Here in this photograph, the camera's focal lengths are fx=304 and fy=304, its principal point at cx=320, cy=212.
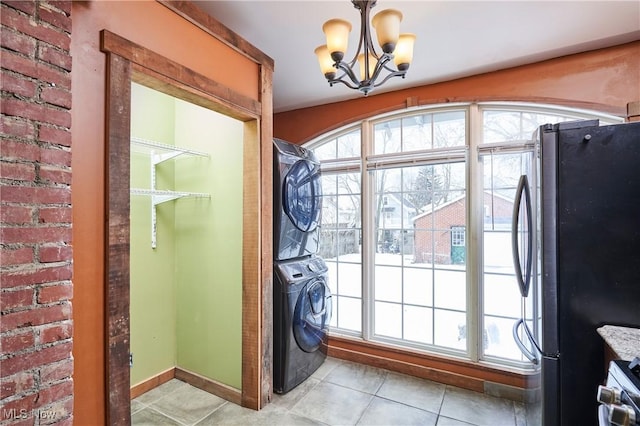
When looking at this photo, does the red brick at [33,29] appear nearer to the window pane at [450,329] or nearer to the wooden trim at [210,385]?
the wooden trim at [210,385]

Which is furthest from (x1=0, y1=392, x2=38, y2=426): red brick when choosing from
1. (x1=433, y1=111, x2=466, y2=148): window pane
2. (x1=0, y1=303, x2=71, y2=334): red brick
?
(x1=433, y1=111, x2=466, y2=148): window pane

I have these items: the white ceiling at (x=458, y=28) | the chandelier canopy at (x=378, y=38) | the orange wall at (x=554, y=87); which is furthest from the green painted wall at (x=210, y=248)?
the orange wall at (x=554, y=87)

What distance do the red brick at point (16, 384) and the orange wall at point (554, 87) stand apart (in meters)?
2.81

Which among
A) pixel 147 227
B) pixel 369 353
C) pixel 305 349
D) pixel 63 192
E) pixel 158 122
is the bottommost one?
pixel 369 353

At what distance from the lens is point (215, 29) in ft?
5.77

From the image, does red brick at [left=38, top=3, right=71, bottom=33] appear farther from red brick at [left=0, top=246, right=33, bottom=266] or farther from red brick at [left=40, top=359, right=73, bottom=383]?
red brick at [left=40, top=359, right=73, bottom=383]

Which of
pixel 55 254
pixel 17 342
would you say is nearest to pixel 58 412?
pixel 17 342

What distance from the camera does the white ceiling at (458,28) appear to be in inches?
68.2

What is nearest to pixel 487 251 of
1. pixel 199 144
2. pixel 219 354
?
pixel 219 354

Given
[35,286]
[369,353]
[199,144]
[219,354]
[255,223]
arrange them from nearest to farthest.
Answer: [35,286] < [255,223] < [219,354] < [199,144] < [369,353]

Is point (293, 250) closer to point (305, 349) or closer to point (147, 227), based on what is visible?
point (305, 349)

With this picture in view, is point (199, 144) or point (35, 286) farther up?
point (199, 144)

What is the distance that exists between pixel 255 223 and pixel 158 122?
126 cm

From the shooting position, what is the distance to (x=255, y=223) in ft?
7.03
